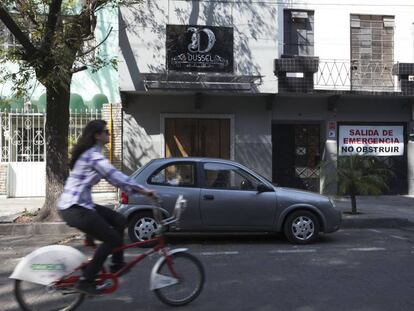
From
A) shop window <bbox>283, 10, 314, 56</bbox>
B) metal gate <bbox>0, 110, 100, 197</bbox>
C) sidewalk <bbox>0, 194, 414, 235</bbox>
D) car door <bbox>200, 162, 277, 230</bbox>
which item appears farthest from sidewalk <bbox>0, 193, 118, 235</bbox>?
shop window <bbox>283, 10, 314, 56</bbox>

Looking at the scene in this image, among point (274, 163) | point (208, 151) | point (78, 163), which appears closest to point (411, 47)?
point (274, 163)

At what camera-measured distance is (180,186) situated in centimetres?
928

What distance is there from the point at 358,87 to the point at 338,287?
11297 millimetres

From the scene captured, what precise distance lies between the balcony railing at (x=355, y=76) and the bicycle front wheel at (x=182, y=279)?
459 inches

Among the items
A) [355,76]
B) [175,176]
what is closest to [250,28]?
[355,76]

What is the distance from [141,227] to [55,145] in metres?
3.59

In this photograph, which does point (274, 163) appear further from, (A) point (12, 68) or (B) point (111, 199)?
(A) point (12, 68)

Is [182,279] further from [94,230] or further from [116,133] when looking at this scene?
[116,133]

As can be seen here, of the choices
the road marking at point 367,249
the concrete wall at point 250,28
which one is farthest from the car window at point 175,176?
the concrete wall at point 250,28

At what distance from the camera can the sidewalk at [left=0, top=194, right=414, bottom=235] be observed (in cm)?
1097

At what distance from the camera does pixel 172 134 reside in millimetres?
15875

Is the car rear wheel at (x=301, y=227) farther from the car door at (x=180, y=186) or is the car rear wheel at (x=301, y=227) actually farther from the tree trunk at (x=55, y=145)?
the tree trunk at (x=55, y=145)

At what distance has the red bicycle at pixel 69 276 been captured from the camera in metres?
5.06

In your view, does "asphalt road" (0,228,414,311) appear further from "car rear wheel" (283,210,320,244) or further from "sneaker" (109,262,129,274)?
"sneaker" (109,262,129,274)
